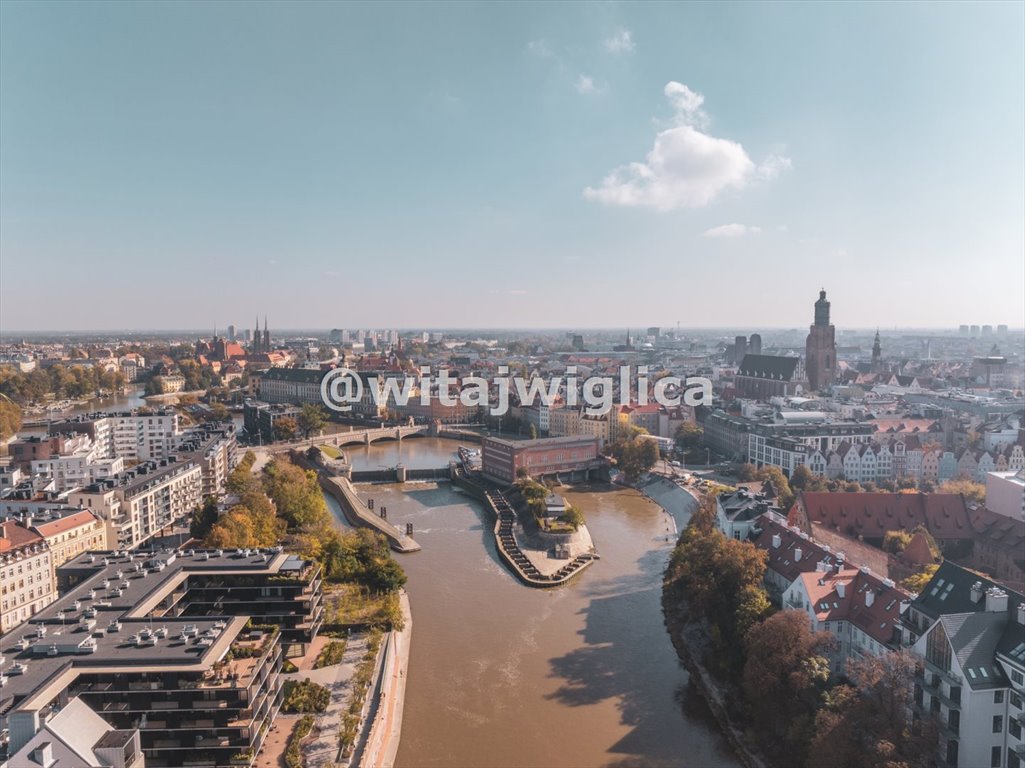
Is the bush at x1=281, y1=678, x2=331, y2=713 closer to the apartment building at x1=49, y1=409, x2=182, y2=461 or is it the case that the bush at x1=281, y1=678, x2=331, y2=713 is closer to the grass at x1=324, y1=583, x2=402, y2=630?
the grass at x1=324, y1=583, x2=402, y2=630

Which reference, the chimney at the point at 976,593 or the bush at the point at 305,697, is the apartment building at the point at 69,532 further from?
the chimney at the point at 976,593

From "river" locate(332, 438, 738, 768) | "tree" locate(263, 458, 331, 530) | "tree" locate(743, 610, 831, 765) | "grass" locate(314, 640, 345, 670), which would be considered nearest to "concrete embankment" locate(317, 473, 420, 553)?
"river" locate(332, 438, 738, 768)

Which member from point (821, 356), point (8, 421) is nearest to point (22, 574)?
point (8, 421)

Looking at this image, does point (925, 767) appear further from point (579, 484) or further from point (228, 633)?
point (579, 484)

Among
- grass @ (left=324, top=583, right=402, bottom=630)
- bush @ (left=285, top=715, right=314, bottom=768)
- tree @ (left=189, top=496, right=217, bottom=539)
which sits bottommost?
bush @ (left=285, top=715, right=314, bottom=768)

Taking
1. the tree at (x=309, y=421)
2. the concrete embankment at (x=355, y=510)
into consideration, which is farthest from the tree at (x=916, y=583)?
the tree at (x=309, y=421)

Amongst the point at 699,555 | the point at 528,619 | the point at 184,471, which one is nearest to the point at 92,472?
the point at 184,471

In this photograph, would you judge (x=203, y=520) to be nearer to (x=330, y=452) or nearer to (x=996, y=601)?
(x=330, y=452)
